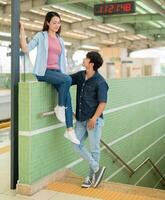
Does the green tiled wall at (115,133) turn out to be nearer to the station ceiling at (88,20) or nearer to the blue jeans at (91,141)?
the blue jeans at (91,141)

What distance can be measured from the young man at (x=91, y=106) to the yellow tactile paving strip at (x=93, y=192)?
104 millimetres

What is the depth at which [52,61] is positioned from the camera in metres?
3.77

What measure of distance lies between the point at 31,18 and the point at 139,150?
7267mm

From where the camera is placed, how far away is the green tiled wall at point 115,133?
141 inches

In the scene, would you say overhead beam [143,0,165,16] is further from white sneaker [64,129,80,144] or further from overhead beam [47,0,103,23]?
white sneaker [64,129,80,144]

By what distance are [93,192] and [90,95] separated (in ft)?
3.43

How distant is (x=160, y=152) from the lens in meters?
9.24

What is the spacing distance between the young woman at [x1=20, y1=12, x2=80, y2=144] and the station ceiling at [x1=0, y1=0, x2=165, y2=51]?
3347 mm

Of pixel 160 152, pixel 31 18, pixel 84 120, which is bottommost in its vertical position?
pixel 160 152

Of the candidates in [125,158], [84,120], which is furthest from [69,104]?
[125,158]

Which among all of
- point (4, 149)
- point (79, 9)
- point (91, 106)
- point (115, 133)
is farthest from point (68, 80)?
point (79, 9)

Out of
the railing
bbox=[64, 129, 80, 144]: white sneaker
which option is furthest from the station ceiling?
bbox=[64, 129, 80, 144]: white sneaker

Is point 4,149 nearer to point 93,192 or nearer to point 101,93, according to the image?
point 93,192

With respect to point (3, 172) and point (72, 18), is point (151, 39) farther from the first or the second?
point (3, 172)
